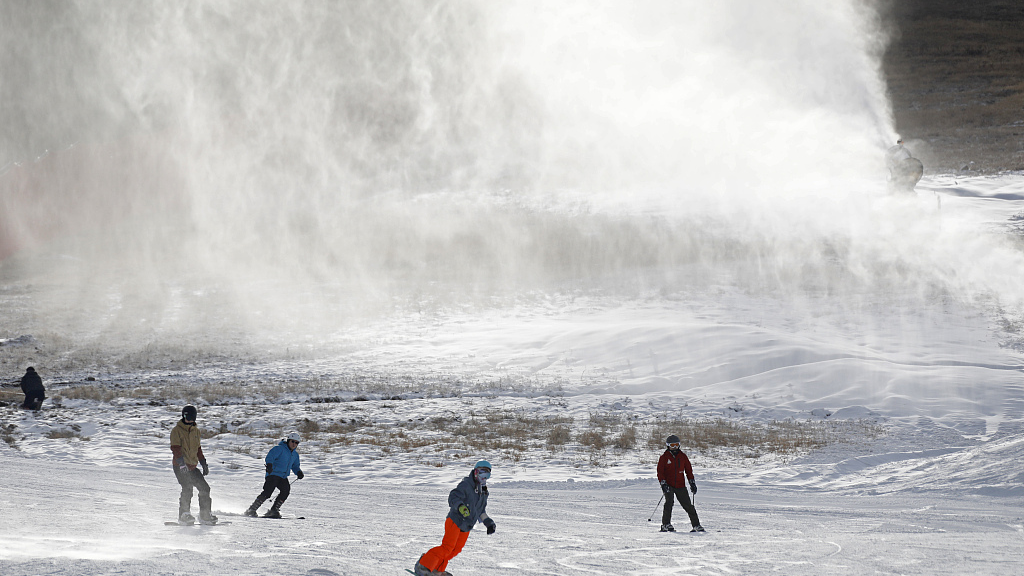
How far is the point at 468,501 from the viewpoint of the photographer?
6770 mm

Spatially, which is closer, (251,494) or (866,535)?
(866,535)

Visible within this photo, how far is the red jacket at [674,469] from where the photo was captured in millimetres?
10367

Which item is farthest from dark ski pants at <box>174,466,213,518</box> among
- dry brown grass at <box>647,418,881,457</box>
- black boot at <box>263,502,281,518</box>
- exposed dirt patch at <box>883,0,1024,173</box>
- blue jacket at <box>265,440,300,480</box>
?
exposed dirt patch at <box>883,0,1024,173</box>

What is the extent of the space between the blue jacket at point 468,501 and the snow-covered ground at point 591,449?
3.48 ft

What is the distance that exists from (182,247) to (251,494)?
5062 centimetres

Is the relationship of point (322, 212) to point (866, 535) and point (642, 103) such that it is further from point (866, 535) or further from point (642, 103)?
point (866, 535)

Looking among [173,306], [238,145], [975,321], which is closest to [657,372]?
[975,321]

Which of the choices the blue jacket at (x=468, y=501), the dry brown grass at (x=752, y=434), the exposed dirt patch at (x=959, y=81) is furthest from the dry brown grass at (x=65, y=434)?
the exposed dirt patch at (x=959, y=81)

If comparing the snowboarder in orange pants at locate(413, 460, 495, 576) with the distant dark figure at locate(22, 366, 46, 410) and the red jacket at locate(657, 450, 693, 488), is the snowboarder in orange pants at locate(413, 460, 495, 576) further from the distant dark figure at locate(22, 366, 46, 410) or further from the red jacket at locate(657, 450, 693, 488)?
the distant dark figure at locate(22, 366, 46, 410)

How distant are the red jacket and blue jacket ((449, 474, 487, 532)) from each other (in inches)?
164

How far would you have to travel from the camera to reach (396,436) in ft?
60.8

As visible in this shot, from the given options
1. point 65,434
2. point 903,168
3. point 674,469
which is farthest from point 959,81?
point 65,434

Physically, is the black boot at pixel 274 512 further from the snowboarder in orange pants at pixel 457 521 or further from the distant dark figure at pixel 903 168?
the distant dark figure at pixel 903 168

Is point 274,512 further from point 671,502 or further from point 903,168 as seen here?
point 903,168
